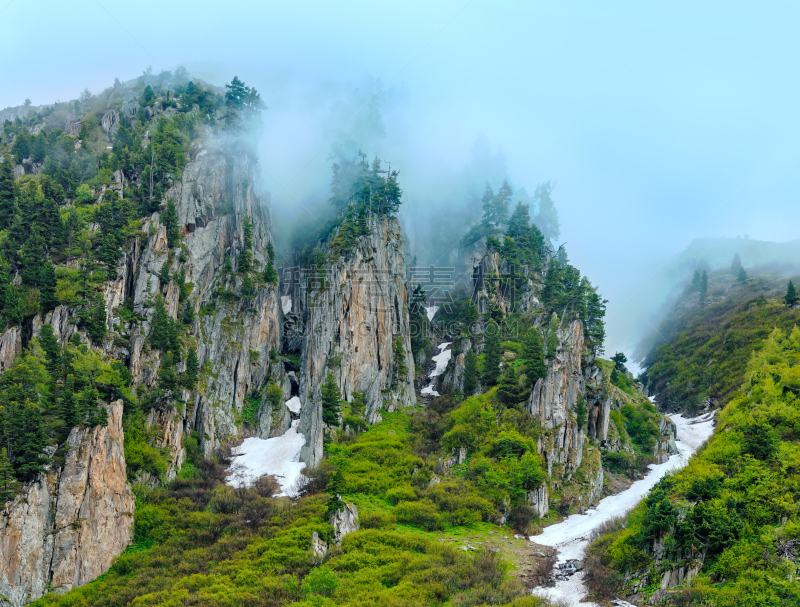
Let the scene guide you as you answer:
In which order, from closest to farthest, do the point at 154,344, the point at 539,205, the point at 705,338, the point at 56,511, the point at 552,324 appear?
the point at 56,511 → the point at 154,344 → the point at 552,324 → the point at 705,338 → the point at 539,205

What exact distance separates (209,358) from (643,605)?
64.3 meters

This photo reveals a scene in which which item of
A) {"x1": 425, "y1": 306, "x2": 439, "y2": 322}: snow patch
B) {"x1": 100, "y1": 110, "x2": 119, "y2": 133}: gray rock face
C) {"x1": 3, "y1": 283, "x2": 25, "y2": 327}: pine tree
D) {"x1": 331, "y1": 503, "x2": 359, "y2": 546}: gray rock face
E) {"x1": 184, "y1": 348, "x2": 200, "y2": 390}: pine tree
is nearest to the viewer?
{"x1": 331, "y1": 503, "x2": 359, "y2": 546}: gray rock face

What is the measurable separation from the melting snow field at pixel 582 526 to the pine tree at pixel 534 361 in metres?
17.0

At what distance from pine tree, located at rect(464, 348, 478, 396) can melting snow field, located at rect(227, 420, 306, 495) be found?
25918mm

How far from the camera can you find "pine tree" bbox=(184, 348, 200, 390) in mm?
72500

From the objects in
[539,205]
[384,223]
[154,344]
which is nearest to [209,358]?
[154,344]

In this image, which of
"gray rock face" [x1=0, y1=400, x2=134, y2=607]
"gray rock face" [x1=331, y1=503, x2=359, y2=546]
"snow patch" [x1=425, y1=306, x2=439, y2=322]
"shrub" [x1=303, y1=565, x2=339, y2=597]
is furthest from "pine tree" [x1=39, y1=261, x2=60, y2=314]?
"snow patch" [x1=425, y1=306, x2=439, y2=322]

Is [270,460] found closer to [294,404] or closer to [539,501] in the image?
[294,404]

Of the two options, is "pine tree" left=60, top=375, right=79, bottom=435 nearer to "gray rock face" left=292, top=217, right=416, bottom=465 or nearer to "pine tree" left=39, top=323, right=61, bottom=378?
"pine tree" left=39, top=323, right=61, bottom=378

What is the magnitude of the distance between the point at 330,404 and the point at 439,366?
30874 mm

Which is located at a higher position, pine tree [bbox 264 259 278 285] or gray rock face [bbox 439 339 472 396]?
pine tree [bbox 264 259 278 285]

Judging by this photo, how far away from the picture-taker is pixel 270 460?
2835 inches

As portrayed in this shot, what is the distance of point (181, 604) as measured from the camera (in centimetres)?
4094

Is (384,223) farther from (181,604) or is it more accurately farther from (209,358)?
(181,604)
